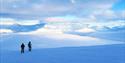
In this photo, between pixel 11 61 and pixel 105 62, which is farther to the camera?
pixel 11 61

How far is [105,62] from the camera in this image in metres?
27.5

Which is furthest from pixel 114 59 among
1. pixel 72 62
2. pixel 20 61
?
pixel 20 61

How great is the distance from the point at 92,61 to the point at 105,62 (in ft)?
3.69

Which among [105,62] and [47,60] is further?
[47,60]

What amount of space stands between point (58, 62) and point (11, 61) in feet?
14.3

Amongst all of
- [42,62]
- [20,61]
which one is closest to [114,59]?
[42,62]

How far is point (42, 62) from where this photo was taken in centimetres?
2820

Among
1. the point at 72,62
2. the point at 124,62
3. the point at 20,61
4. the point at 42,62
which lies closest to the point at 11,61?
the point at 20,61

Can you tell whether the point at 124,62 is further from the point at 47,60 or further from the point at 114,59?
the point at 47,60

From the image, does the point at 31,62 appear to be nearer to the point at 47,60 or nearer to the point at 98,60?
the point at 47,60

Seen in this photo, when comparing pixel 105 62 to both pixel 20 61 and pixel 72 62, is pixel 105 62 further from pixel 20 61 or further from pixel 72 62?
pixel 20 61

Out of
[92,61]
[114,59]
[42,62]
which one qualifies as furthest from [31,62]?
[114,59]

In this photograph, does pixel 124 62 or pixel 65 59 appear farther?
pixel 65 59

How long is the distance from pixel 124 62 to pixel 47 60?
647 cm
